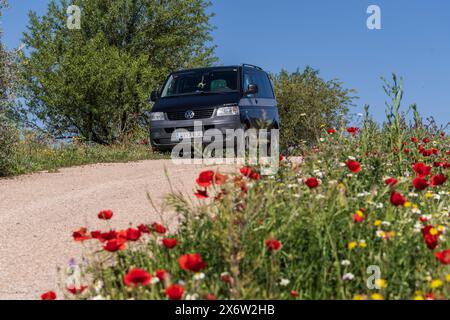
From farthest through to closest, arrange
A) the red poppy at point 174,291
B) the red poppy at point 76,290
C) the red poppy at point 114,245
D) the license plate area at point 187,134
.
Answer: the license plate area at point 187,134 < the red poppy at point 76,290 < the red poppy at point 114,245 < the red poppy at point 174,291

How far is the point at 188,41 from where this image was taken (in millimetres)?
27297

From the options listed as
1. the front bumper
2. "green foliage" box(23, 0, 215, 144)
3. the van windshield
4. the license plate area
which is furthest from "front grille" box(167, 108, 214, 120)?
"green foliage" box(23, 0, 215, 144)

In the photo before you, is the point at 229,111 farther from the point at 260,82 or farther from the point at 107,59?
the point at 107,59

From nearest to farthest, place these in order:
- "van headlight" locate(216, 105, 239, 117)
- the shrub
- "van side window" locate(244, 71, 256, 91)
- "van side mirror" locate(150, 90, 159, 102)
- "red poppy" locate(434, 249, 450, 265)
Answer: "red poppy" locate(434, 249, 450, 265)
the shrub
"van headlight" locate(216, 105, 239, 117)
"van side window" locate(244, 71, 256, 91)
"van side mirror" locate(150, 90, 159, 102)

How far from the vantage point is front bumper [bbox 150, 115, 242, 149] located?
14.2 meters

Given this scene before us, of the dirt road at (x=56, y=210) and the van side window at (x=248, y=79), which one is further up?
the van side window at (x=248, y=79)

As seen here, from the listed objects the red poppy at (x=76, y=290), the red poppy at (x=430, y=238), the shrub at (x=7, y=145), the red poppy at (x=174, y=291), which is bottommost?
the red poppy at (x=76, y=290)

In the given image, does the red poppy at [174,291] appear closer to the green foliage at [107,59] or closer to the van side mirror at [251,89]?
the van side mirror at [251,89]

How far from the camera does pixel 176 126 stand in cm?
1455

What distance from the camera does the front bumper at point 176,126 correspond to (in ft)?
46.5

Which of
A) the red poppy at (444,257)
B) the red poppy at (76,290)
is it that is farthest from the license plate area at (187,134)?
the red poppy at (444,257)

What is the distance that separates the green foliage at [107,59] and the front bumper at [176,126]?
7.13 meters

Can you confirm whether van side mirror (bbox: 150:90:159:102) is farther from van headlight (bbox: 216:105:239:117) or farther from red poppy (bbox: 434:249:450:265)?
red poppy (bbox: 434:249:450:265)
